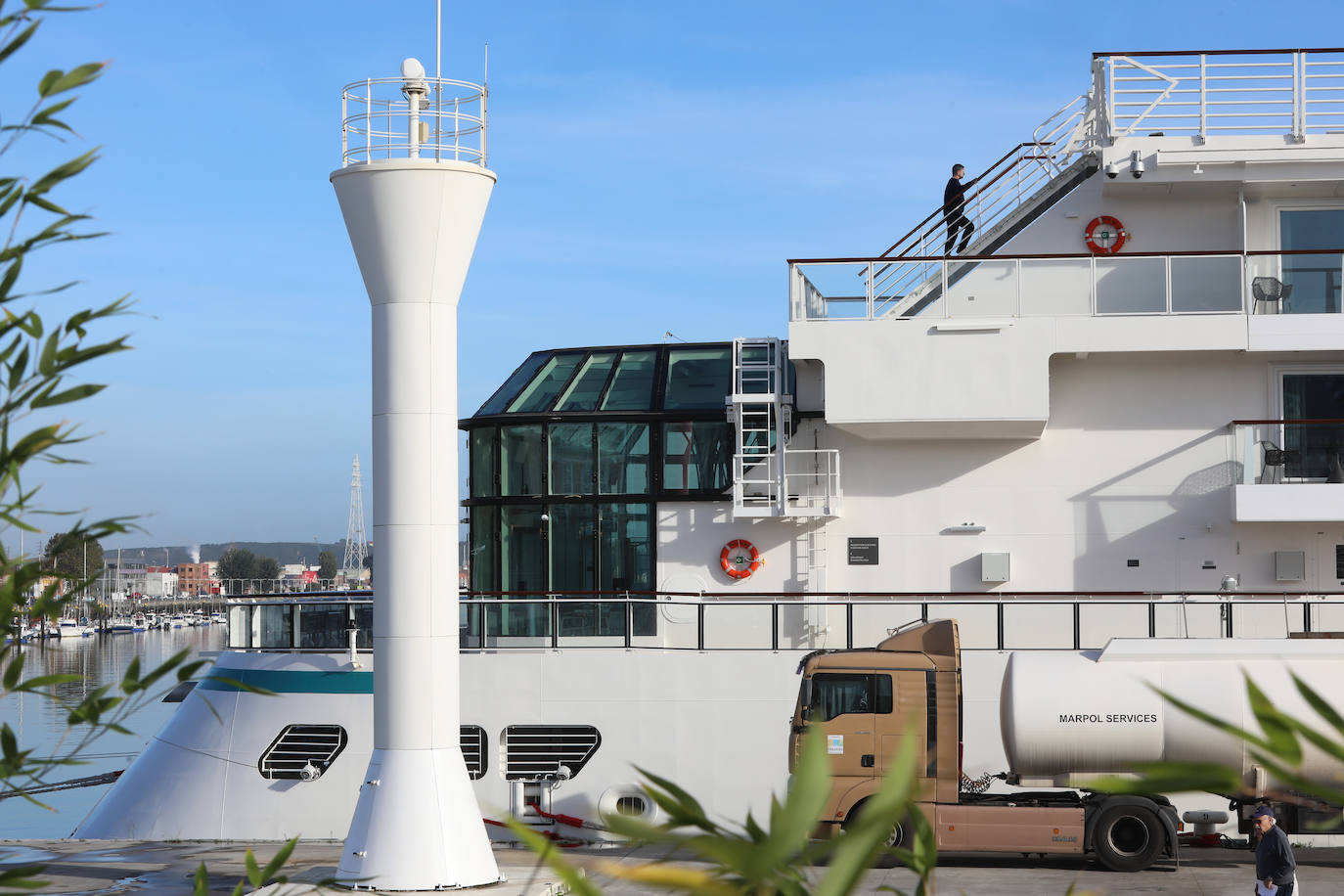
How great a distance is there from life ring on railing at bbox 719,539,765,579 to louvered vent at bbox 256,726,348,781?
17.7 feet

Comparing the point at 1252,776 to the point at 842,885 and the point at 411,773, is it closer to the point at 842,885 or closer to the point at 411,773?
the point at 411,773

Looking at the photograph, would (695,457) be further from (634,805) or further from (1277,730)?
(1277,730)

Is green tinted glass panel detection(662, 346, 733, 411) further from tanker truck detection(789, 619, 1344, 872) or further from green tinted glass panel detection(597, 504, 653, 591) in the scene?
tanker truck detection(789, 619, 1344, 872)

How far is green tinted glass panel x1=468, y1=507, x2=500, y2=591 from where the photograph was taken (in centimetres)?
2058

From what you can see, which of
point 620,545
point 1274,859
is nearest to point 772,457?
point 620,545

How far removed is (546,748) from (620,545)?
347 centimetres

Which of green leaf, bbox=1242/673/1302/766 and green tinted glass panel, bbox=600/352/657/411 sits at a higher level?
green tinted glass panel, bbox=600/352/657/411

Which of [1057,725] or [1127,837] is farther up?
[1057,725]

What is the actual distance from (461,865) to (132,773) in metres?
6.96

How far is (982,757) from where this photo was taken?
55.6 feet

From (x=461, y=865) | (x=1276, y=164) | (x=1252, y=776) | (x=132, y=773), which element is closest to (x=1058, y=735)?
(x=1252, y=776)

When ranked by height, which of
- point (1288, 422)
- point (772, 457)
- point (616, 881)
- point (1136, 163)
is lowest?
point (616, 881)

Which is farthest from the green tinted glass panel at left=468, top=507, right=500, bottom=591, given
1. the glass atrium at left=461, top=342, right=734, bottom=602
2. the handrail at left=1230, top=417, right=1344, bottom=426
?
the handrail at left=1230, top=417, right=1344, bottom=426

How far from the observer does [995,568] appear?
62.6ft
